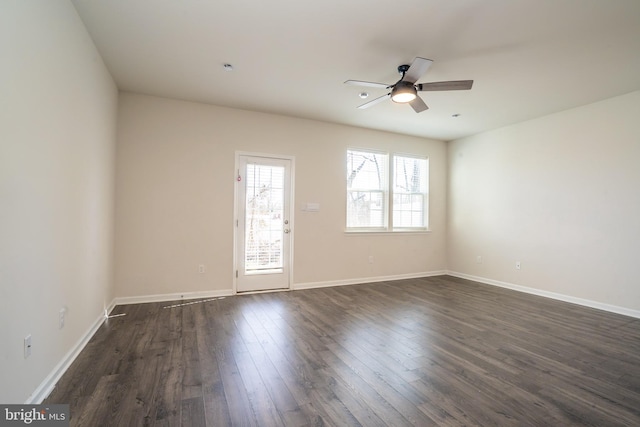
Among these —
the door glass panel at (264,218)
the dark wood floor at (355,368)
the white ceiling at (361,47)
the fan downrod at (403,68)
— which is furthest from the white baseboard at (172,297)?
the fan downrod at (403,68)

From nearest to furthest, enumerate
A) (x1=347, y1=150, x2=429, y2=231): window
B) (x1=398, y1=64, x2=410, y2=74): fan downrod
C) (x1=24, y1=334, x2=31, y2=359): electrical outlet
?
(x1=24, y1=334, x2=31, y2=359): electrical outlet < (x1=398, y1=64, x2=410, y2=74): fan downrod < (x1=347, y1=150, x2=429, y2=231): window

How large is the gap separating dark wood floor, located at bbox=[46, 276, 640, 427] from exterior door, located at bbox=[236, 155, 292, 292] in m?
0.77

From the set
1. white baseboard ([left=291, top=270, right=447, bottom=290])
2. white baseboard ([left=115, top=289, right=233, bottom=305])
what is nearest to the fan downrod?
white baseboard ([left=291, top=270, right=447, bottom=290])

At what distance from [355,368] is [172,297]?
9.51 feet

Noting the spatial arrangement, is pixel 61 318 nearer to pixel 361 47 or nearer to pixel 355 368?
pixel 355 368

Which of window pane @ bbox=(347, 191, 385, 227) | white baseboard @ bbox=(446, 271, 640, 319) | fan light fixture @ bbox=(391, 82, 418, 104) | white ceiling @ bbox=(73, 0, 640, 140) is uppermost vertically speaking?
white ceiling @ bbox=(73, 0, 640, 140)

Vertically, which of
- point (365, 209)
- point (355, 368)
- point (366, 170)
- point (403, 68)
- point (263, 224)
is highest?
point (403, 68)

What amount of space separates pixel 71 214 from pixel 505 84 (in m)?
4.64

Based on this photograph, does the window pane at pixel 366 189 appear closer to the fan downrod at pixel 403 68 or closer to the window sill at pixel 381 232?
the window sill at pixel 381 232

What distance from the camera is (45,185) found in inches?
73.4

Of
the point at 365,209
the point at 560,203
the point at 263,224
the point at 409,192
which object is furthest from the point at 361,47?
the point at 560,203

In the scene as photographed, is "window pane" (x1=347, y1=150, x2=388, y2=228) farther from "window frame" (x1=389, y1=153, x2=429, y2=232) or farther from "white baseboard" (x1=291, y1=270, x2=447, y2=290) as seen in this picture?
"white baseboard" (x1=291, y1=270, x2=447, y2=290)

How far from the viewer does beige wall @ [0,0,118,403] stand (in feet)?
4.91

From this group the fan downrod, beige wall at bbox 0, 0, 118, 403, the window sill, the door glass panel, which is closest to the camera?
beige wall at bbox 0, 0, 118, 403
